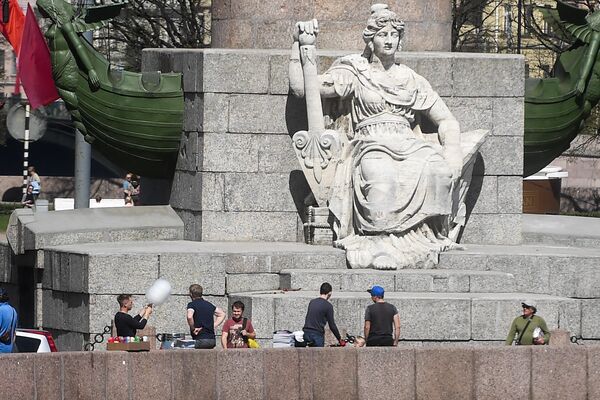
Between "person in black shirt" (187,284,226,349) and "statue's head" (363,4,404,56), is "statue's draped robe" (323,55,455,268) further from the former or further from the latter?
"person in black shirt" (187,284,226,349)

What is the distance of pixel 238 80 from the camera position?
2397 centimetres

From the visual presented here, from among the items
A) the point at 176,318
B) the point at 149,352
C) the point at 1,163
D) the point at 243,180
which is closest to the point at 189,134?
the point at 243,180

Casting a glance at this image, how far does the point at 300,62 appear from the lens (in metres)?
23.4

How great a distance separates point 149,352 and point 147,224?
19.4ft

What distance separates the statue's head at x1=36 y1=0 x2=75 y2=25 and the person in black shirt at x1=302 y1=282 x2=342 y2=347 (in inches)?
229

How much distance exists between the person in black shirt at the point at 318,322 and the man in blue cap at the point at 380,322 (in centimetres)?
28

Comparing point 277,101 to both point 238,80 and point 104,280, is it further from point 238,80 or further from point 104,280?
point 104,280

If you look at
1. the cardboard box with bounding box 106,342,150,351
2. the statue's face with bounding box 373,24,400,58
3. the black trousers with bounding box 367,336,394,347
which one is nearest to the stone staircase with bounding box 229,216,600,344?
the black trousers with bounding box 367,336,394,347

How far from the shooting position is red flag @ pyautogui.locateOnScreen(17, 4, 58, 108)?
26.0m

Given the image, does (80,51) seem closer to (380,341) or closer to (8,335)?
(8,335)

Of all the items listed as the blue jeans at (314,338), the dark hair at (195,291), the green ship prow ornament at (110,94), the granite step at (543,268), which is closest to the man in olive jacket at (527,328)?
the blue jeans at (314,338)

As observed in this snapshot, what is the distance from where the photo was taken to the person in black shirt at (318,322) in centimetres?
1995

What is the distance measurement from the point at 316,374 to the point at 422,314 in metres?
2.53

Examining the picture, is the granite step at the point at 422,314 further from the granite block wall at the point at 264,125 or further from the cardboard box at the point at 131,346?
the granite block wall at the point at 264,125
